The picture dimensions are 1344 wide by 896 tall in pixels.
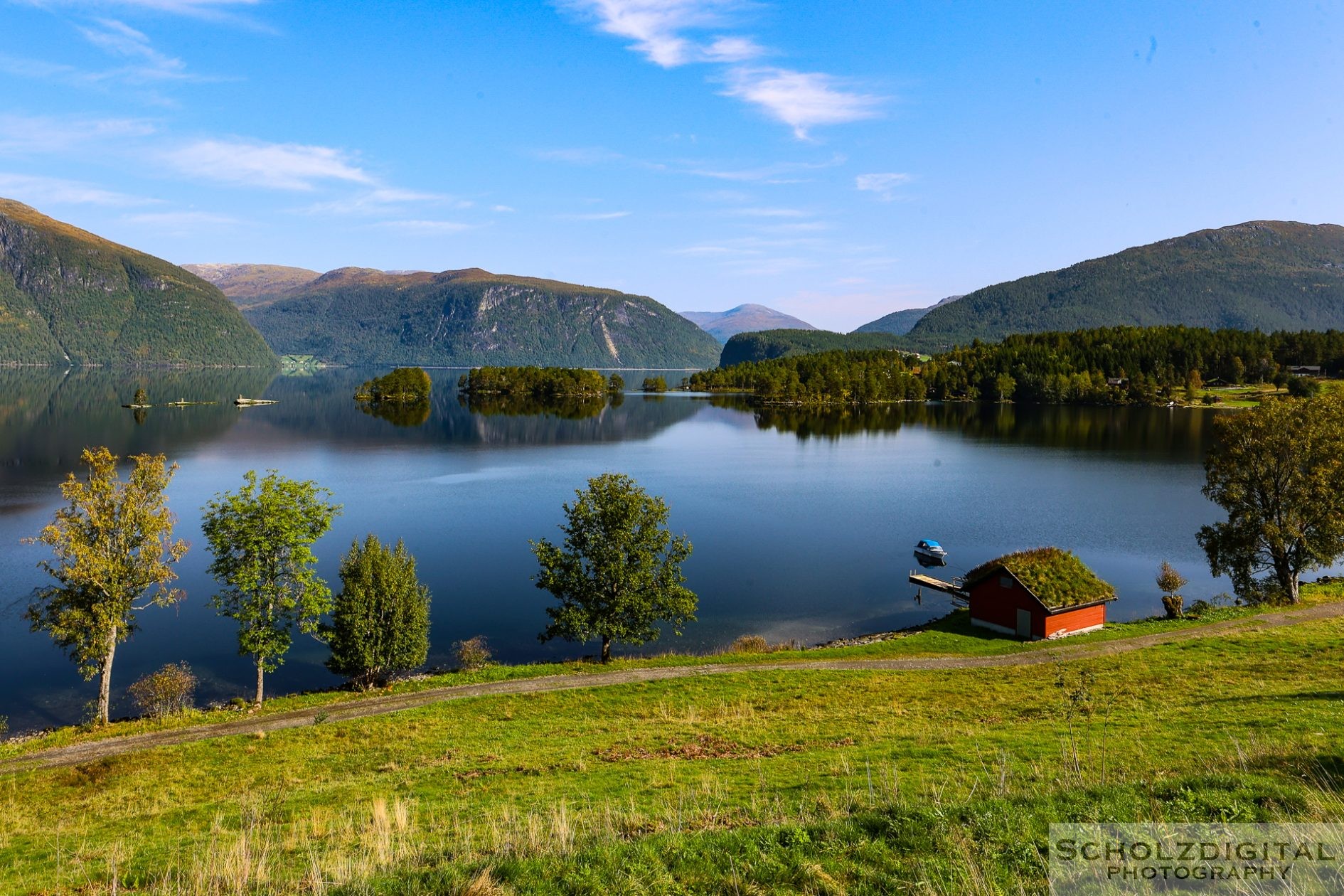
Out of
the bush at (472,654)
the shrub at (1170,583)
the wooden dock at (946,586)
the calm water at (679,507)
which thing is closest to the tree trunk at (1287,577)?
the shrub at (1170,583)

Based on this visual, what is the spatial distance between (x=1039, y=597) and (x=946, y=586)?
1242 cm

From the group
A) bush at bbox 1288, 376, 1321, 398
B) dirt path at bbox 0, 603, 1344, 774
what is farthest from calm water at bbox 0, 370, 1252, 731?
bush at bbox 1288, 376, 1321, 398

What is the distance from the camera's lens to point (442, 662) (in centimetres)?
4262

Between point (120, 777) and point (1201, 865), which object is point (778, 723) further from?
point (120, 777)

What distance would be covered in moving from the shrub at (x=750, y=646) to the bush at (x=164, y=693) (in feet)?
91.3

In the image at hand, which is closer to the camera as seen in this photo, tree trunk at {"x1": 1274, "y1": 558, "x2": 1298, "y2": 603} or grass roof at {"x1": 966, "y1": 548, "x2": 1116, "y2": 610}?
grass roof at {"x1": 966, "y1": 548, "x2": 1116, "y2": 610}

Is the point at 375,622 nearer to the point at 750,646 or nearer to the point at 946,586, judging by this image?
the point at 750,646

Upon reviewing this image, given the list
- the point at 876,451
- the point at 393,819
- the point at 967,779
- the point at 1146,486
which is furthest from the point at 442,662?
the point at 876,451

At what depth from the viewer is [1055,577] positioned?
1757 inches

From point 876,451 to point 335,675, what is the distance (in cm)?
10762

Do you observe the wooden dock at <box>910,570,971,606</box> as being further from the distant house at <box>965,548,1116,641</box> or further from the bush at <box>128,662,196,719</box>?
the bush at <box>128,662,196,719</box>

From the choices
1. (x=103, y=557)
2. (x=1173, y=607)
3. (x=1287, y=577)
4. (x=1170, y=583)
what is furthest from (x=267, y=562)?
(x=1287, y=577)

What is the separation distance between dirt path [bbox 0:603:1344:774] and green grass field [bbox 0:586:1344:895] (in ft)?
3.78

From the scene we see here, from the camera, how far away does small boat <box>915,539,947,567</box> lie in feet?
204
